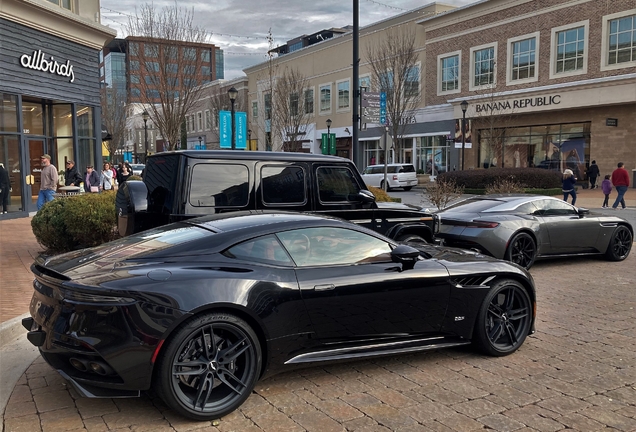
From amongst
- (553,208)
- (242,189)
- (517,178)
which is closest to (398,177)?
(517,178)

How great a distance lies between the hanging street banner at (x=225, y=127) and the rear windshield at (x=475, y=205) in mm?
13934

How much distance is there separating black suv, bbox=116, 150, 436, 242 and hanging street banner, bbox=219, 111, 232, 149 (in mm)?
15417

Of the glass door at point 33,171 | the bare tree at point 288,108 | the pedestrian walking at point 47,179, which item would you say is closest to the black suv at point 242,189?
the pedestrian walking at point 47,179

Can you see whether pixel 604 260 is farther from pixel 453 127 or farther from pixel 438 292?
A: pixel 453 127

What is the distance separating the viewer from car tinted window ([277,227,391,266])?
14.3 feet

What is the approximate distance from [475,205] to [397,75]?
103 feet

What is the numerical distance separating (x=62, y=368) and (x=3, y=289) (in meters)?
4.20

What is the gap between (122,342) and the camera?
11.5 feet

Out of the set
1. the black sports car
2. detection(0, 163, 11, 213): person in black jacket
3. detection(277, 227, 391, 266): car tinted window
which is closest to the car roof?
the black sports car

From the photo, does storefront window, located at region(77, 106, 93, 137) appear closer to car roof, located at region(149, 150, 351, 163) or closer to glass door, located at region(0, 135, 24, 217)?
glass door, located at region(0, 135, 24, 217)

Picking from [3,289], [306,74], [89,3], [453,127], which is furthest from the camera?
[306,74]

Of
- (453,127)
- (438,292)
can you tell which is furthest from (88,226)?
(453,127)

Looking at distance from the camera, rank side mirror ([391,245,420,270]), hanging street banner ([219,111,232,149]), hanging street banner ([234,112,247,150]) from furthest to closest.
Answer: hanging street banner ([234,112,247,150]) → hanging street banner ([219,111,232,149]) → side mirror ([391,245,420,270])

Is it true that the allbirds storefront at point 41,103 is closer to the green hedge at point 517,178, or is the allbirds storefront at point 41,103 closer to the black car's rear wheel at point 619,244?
the black car's rear wheel at point 619,244
